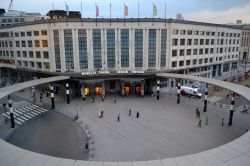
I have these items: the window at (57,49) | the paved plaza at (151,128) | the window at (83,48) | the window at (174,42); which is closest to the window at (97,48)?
the window at (83,48)

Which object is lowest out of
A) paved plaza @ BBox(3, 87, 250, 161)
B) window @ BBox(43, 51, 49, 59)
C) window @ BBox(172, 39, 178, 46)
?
paved plaza @ BBox(3, 87, 250, 161)

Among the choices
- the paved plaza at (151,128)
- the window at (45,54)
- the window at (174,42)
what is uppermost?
the window at (174,42)

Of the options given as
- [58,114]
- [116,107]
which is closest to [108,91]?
[116,107]

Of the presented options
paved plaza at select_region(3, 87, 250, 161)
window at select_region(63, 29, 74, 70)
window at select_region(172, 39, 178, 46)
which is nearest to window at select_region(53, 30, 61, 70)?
window at select_region(63, 29, 74, 70)

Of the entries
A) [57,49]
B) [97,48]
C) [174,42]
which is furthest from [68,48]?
[174,42]

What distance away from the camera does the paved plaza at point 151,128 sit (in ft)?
103

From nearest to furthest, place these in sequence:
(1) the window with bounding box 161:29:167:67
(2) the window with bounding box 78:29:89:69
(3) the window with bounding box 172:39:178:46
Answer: (2) the window with bounding box 78:29:89:69
(1) the window with bounding box 161:29:167:67
(3) the window with bounding box 172:39:178:46

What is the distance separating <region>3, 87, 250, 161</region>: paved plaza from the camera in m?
31.3

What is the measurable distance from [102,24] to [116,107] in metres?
24.9

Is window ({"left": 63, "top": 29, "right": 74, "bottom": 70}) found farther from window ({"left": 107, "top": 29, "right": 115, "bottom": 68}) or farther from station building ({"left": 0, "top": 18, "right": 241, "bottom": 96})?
window ({"left": 107, "top": 29, "right": 115, "bottom": 68})

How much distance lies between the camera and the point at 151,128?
39156 millimetres

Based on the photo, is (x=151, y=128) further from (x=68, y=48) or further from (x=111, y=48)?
(x=68, y=48)

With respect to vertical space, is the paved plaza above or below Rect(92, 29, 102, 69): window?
below

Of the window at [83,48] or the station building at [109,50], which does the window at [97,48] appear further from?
the window at [83,48]
